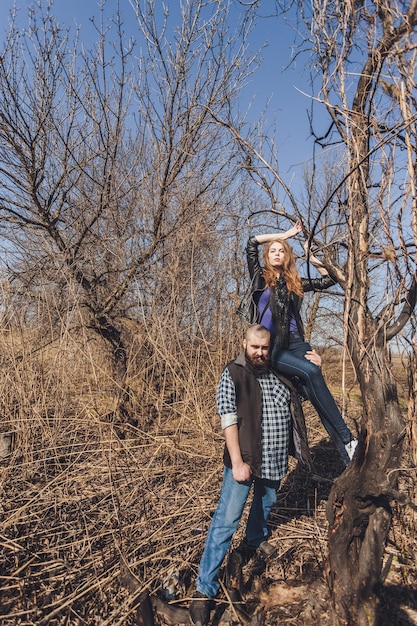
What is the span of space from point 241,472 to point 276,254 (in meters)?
1.43

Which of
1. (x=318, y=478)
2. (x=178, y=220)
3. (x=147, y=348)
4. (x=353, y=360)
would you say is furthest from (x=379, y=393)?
(x=178, y=220)

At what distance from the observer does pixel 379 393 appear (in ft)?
6.47

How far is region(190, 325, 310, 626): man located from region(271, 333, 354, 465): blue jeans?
0.29 metres

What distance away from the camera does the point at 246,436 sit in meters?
2.32

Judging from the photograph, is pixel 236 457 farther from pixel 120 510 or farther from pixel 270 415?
pixel 120 510

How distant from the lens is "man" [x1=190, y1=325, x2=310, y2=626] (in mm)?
2254

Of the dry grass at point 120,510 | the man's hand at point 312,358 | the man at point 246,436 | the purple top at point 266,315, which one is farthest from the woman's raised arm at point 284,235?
the dry grass at point 120,510

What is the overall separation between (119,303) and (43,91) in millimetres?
2583

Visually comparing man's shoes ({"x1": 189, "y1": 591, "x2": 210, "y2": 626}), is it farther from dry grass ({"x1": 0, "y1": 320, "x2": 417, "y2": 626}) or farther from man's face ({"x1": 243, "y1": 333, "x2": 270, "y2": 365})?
man's face ({"x1": 243, "y1": 333, "x2": 270, "y2": 365})

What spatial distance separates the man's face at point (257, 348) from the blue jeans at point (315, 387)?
447mm

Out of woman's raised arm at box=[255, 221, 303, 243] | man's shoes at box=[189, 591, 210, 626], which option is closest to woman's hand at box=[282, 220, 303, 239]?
woman's raised arm at box=[255, 221, 303, 243]

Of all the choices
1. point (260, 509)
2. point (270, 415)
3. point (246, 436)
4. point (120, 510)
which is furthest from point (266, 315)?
point (120, 510)

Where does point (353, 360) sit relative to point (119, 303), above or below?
below

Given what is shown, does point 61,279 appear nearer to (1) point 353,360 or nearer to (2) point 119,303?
(2) point 119,303
